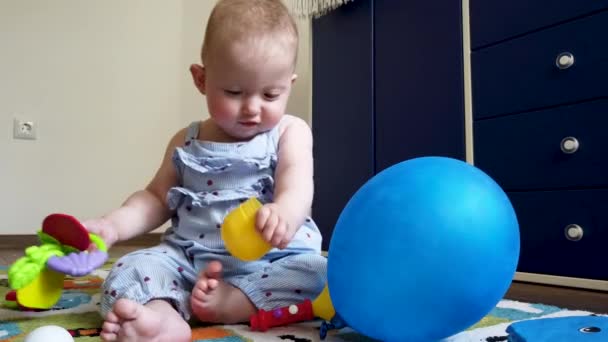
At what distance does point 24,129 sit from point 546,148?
2161 mm

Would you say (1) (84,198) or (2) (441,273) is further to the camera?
(1) (84,198)

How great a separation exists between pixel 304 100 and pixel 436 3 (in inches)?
35.4

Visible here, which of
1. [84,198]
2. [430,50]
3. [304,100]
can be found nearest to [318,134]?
[304,100]

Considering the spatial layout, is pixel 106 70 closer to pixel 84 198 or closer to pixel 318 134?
pixel 84 198

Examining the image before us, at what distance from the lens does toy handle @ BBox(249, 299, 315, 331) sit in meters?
0.73

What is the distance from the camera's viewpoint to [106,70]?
2.76 metres

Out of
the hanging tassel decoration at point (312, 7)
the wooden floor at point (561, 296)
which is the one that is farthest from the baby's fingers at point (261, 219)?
the hanging tassel decoration at point (312, 7)

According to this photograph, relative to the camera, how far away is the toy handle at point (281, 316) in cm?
73

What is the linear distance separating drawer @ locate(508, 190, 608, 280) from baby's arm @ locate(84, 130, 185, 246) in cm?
89

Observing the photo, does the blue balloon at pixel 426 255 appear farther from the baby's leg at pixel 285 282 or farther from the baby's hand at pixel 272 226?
the baby's leg at pixel 285 282

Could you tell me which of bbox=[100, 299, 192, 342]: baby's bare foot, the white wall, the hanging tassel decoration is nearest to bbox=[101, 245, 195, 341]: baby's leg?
bbox=[100, 299, 192, 342]: baby's bare foot

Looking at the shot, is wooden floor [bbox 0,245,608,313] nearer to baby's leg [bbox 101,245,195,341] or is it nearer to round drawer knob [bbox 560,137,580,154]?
round drawer knob [bbox 560,137,580,154]

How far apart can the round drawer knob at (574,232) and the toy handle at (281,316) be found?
0.80 meters

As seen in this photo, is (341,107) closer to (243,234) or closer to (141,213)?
(141,213)
